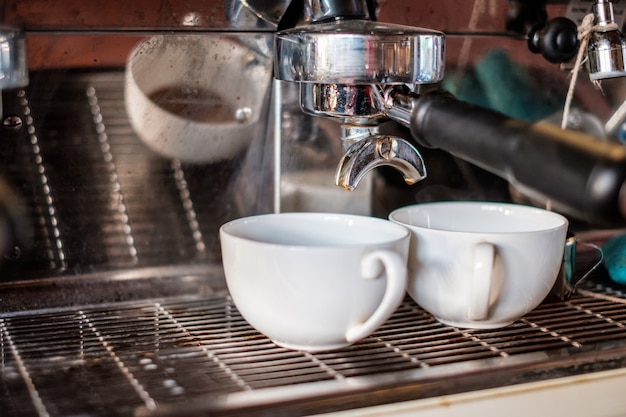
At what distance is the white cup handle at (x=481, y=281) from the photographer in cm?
54

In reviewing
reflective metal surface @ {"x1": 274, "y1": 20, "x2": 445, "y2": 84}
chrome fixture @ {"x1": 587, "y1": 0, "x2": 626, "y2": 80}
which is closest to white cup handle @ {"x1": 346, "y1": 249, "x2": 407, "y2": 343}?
reflective metal surface @ {"x1": 274, "y1": 20, "x2": 445, "y2": 84}

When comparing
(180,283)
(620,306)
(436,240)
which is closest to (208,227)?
(180,283)

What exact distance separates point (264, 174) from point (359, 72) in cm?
21

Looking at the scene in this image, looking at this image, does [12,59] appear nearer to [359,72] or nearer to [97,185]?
[97,185]

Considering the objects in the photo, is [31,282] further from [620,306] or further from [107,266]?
[620,306]

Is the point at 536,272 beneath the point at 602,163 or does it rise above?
beneath

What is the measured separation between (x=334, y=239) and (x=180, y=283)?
0.50 ft

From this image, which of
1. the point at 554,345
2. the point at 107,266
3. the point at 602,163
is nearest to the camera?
the point at 602,163

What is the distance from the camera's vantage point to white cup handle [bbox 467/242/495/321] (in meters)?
0.54

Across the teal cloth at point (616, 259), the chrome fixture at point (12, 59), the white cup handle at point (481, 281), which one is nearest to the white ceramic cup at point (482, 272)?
the white cup handle at point (481, 281)

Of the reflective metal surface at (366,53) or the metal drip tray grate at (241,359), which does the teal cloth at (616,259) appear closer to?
the metal drip tray grate at (241,359)

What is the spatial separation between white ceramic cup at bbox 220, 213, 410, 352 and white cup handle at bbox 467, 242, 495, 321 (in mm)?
51

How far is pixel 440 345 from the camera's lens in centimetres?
54

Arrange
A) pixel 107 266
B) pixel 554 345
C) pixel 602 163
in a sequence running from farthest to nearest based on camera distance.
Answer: pixel 107 266
pixel 554 345
pixel 602 163
